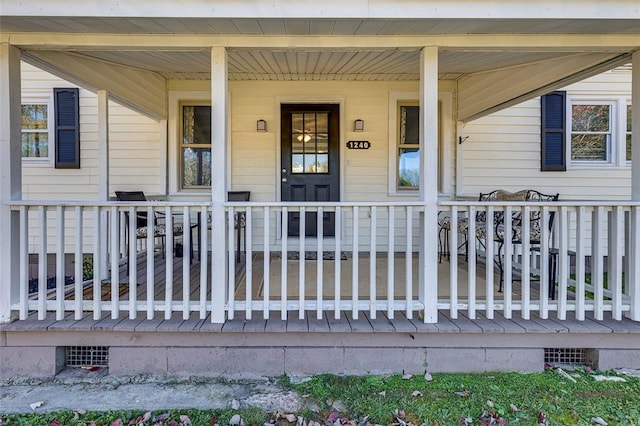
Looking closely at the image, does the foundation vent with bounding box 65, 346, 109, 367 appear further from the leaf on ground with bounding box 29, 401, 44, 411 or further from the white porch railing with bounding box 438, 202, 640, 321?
the white porch railing with bounding box 438, 202, 640, 321

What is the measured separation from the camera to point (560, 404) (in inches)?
89.2

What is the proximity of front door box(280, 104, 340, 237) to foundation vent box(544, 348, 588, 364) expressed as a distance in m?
3.03

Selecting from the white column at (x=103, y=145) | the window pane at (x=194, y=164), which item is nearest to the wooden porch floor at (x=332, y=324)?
the white column at (x=103, y=145)

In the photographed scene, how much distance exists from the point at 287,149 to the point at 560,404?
13.1ft

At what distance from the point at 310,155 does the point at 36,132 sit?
12.3ft

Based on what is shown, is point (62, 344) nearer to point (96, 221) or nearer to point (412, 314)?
point (96, 221)

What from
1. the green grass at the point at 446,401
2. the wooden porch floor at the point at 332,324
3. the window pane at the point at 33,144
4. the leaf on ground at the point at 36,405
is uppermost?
the window pane at the point at 33,144

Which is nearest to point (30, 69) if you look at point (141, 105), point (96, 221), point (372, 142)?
point (141, 105)

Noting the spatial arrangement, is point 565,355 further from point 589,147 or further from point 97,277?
point 589,147

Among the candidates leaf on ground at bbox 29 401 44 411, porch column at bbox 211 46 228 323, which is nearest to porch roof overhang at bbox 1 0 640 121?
porch column at bbox 211 46 228 323

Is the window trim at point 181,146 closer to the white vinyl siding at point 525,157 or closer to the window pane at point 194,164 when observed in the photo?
the window pane at point 194,164

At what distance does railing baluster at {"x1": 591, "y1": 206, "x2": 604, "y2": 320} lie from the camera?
269 centimetres

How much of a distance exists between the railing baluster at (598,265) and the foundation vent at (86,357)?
3568 mm

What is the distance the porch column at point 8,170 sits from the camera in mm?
2623
